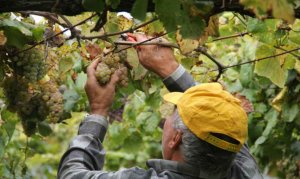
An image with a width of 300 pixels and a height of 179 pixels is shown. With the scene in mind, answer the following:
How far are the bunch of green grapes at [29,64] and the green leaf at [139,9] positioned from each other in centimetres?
82

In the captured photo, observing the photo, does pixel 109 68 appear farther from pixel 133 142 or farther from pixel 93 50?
pixel 133 142

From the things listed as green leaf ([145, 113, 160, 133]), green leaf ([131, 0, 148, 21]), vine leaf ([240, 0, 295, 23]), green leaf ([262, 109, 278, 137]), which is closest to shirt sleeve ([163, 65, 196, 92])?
green leaf ([131, 0, 148, 21])

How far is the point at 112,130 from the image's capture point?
569 cm

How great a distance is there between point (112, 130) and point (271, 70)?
2.63 m

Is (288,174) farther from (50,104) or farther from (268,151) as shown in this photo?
(50,104)

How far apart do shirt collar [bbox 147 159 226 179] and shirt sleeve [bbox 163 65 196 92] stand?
0.51 metres

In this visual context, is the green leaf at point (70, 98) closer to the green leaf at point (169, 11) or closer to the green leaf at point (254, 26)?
the green leaf at point (254, 26)

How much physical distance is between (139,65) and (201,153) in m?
0.59

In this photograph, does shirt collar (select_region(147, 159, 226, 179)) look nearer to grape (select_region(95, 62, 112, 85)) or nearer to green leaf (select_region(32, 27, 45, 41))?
grape (select_region(95, 62, 112, 85))

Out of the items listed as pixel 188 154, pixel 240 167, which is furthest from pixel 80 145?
pixel 240 167

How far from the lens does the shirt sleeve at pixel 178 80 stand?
Answer: 3129mm

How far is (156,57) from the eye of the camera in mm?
3035

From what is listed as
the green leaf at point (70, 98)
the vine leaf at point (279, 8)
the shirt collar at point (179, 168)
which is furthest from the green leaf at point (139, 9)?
the green leaf at point (70, 98)

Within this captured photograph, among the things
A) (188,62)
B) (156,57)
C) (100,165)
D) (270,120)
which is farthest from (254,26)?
(270,120)
